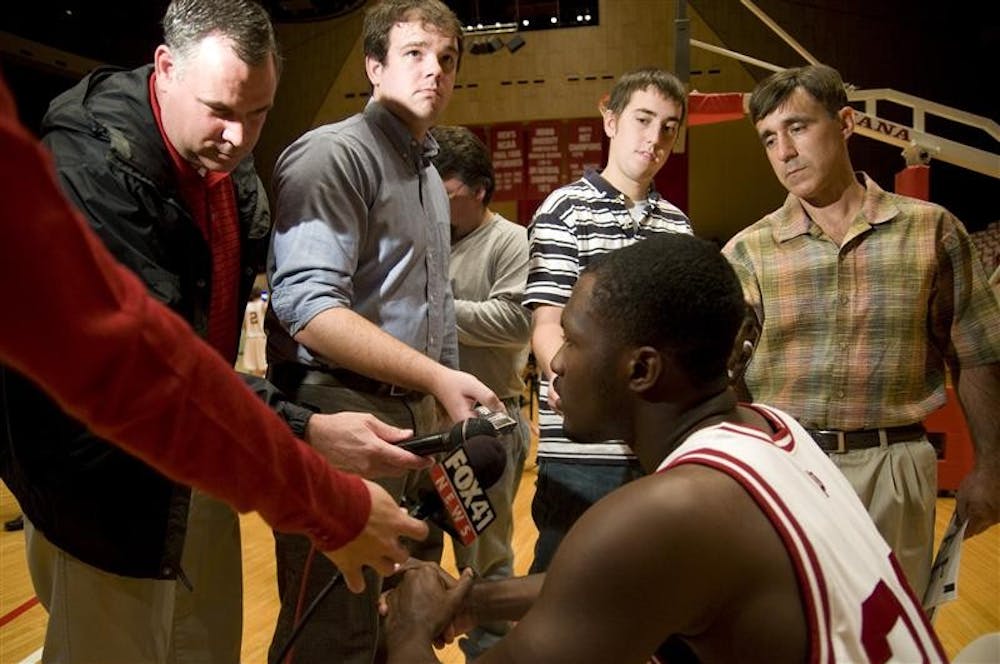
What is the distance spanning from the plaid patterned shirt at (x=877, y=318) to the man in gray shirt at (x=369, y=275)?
2.83 feet

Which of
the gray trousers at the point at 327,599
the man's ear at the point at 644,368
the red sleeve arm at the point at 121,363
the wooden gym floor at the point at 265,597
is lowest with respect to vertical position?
the wooden gym floor at the point at 265,597

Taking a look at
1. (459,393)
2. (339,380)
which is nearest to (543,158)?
(339,380)

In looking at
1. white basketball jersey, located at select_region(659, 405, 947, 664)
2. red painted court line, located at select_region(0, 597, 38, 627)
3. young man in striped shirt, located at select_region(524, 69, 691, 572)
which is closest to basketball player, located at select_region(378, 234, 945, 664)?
white basketball jersey, located at select_region(659, 405, 947, 664)

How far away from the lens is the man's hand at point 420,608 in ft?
4.29

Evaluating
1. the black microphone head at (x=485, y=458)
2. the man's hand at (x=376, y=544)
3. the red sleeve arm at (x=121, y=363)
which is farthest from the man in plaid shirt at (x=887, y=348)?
the red sleeve arm at (x=121, y=363)

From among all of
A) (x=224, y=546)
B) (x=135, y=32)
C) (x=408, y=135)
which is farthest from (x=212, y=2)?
(x=135, y=32)

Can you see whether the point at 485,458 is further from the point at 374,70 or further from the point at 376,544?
the point at 374,70

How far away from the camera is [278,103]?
981 centimetres

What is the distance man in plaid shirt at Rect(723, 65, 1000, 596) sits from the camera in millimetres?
2020

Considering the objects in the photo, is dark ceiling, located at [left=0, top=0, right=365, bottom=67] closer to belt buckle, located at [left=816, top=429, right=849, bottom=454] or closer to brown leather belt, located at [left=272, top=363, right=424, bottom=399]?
brown leather belt, located at [left=272, top=363, right=424, bottom=399]

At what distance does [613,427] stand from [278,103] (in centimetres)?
934

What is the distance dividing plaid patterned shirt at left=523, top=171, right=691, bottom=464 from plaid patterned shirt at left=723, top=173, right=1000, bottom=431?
0.40 m

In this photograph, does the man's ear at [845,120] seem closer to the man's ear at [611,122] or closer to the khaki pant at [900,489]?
the man's ear at [611,122]

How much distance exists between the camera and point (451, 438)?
146cm
